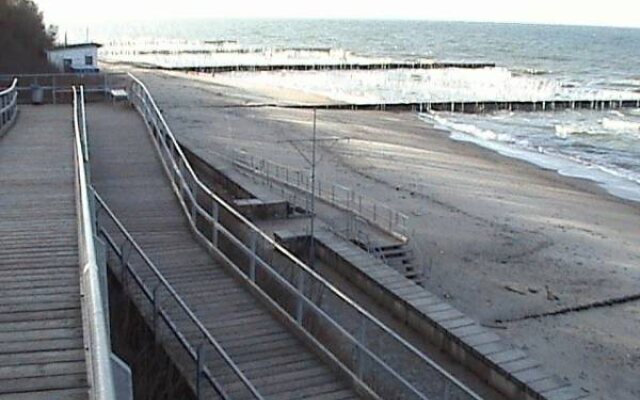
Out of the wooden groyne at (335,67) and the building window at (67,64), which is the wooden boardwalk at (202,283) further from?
the wooden groyne at (335,67)

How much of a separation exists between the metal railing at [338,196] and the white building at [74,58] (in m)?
22.0

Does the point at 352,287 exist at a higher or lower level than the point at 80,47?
lower

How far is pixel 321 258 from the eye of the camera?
1487 centimetres

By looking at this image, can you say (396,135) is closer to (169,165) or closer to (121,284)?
(169,165)

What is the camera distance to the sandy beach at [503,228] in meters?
15.0

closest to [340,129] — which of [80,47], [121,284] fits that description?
[80,47]

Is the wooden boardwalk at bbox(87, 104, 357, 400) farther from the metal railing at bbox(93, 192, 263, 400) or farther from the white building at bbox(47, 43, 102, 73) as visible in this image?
the white building at bbox(47, 43, 102, 73)

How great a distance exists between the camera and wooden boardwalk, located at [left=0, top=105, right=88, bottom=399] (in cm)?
629

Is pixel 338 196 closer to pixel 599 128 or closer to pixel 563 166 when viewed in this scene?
pixel 563 166

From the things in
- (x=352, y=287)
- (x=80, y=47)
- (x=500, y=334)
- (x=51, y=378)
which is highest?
(x=80, y=47)

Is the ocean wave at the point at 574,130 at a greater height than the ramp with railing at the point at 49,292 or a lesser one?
lesser

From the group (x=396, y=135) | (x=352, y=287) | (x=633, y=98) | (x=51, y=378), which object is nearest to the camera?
(x=51, y=378)

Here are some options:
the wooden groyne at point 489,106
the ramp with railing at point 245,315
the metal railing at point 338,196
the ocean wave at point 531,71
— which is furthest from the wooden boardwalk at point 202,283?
the ocean wave at point 531,71

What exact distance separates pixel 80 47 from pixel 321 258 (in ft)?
134
